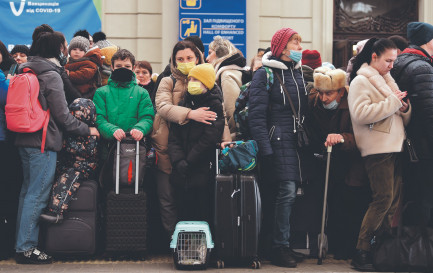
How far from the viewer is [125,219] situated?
606 cm

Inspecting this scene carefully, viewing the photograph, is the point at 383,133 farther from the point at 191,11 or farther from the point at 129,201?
the point at 191,11

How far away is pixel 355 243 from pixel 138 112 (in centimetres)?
253

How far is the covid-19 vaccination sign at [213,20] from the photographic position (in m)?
11.4

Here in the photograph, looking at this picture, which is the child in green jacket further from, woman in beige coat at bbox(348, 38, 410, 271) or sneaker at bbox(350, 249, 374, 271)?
sneaker at bbox(350, 249, 374, 271)

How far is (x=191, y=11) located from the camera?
11.4 meters

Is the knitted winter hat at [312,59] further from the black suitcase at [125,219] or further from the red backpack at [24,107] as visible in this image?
the red backpack at [24,107]

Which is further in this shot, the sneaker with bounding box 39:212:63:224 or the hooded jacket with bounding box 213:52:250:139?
the hooded jacket with bounding box 213:52:250:139

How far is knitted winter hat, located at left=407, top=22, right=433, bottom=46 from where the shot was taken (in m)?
6.34

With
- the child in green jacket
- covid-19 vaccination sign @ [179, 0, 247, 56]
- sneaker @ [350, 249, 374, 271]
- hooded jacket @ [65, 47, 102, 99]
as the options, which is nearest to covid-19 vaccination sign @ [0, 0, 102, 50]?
covid-19 vaccination sign @ [179, 0, 247, 56]

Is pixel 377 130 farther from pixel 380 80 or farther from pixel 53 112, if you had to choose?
pixel 53 112

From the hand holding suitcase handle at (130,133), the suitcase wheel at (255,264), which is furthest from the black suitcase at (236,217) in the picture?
the hand holding suitcase handle at (130,133)

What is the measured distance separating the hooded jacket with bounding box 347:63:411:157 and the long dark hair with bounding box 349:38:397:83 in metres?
0.16

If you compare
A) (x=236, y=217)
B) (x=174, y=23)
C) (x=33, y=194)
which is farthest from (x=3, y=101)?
(x=174, y=23)

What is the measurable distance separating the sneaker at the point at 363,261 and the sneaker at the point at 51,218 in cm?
279
